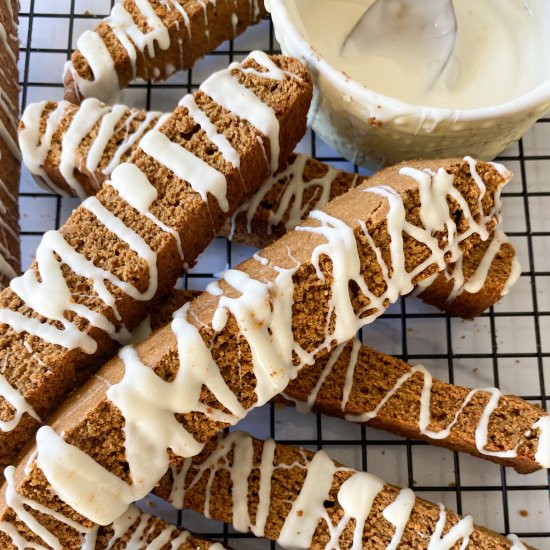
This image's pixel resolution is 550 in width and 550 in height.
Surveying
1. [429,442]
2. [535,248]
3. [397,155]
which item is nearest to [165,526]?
[429,442]

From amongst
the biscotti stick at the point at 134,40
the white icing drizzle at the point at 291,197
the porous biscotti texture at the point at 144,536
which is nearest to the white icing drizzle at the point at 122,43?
the biscotti stick at the point at 134,40

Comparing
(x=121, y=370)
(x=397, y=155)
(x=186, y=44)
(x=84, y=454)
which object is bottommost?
(x=84, y=454)

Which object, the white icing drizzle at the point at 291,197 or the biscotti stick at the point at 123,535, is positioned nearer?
the biscotti stick at the point at 123,535

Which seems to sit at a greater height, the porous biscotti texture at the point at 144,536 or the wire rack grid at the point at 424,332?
the wire rack grid at the point at 424,332

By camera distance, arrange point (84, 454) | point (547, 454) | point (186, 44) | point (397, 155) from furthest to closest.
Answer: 1. point (186, 44)
2. point (397, 155)
3. point (547, 454)
4. point (84, 454)

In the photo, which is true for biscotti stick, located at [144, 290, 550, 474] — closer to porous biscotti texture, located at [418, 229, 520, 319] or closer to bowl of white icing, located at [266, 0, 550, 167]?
porous biscotti texture, located at [418, 229, 520, 319]

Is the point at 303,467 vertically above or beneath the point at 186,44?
beneath

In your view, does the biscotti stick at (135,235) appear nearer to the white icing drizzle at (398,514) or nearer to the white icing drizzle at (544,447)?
the white icing drizzle at (398,514)

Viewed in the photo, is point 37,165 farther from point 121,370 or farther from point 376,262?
point 376,262
